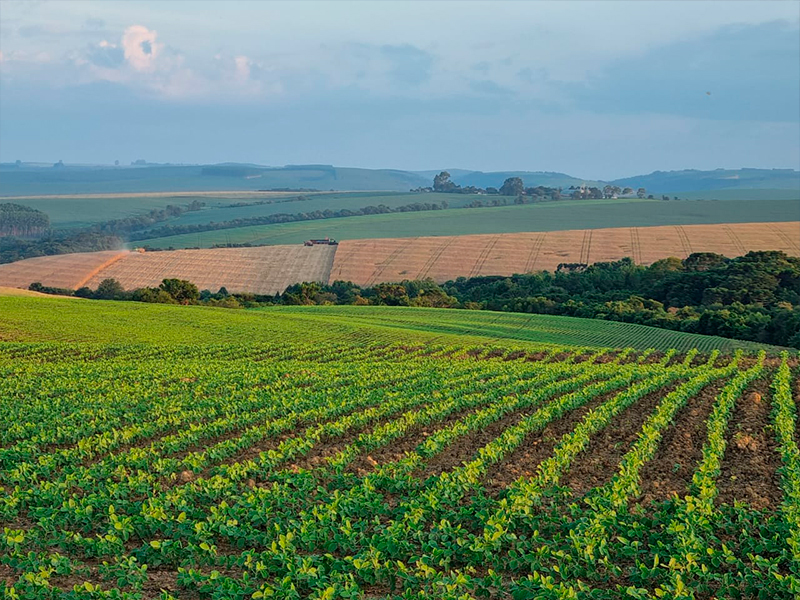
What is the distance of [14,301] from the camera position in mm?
61250

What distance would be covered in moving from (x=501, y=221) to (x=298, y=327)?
107503 mm

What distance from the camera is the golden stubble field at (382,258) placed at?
106 metres

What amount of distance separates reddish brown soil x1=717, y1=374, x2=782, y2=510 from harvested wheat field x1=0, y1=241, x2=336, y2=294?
8275cm

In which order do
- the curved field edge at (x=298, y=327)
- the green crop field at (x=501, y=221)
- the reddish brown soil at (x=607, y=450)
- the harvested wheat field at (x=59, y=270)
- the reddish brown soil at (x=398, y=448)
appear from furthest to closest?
the green crop field at (x=501, y=221), the harvested wheat field at (x=59, y=270), the curved field edge at (x=298, y=327), the reddish brown soil at (x=398, y=448), the reddish brown soil at (x=607, y=450)

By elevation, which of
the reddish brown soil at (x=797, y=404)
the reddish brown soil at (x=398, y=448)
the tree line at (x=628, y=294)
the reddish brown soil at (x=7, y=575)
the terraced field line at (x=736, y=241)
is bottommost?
the tree line at (x=628, y=294)

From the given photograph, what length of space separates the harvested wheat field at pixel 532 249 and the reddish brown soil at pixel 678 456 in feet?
275

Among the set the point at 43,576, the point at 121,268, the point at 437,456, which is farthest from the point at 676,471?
the point at 121,268

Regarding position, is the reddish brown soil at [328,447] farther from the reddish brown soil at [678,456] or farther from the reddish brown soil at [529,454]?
the reddish brown soil at [678,456]

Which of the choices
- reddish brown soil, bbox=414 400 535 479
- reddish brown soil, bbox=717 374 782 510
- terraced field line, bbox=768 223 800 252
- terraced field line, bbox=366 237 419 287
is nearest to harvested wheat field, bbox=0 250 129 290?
terraced field line, bbox=366 237 419 287

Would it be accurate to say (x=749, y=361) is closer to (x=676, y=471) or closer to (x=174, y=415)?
(x=676, y=471)

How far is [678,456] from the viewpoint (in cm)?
1814

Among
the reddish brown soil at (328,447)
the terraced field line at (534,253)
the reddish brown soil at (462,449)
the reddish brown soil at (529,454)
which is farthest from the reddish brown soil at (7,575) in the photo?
the terraced field line at (534,253)

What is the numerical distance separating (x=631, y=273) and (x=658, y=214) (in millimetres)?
70938

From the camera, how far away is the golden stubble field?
106375 mm
